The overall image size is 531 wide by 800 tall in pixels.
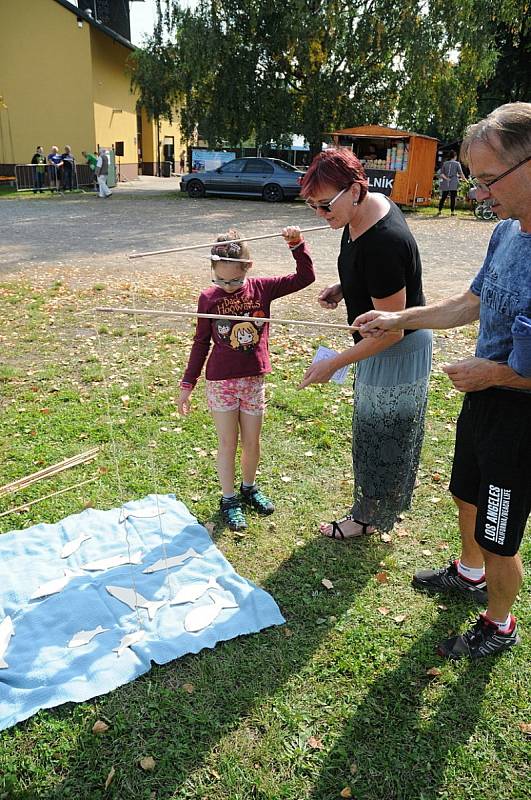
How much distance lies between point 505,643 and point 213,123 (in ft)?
79.4

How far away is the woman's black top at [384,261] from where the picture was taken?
2592 mm

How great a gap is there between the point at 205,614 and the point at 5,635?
0.93m

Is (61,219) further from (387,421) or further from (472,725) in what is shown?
(472,725)

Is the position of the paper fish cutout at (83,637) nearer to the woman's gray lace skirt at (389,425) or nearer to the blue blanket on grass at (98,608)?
the blue blanket on grass at (98,608)

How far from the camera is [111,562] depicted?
3.31m

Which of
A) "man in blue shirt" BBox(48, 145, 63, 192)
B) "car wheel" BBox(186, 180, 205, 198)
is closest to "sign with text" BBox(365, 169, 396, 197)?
"car wheel" BBox(186, 180, 205, 198)

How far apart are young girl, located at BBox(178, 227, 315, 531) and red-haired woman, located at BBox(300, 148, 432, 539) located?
0.33 metres

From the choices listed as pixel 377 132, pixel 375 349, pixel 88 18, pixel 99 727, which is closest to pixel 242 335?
pixel 375 349

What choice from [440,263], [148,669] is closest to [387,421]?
[148,669]

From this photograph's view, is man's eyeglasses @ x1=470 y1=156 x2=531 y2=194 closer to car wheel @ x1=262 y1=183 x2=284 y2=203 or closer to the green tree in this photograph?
car wheel @ x1=262 y1=183 x2=284 y2=203

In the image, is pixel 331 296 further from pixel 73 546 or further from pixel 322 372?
pixel 73 546

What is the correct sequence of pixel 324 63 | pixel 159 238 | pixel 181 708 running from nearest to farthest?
pixel 181 708, pixel 159 238, pixel 324 63

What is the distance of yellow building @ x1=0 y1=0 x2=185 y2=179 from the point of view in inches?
1053

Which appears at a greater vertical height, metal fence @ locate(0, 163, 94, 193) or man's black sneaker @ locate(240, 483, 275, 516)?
metal fence @ locate(0, 163, 94, 193)
